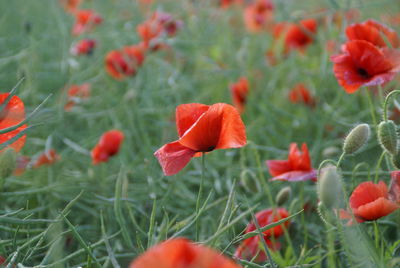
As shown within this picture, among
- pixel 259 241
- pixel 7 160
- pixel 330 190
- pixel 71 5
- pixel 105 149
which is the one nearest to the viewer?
pixel 330 190

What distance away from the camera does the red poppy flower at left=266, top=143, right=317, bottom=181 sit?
→ 2.87 ft

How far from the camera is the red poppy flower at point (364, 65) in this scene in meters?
0.87

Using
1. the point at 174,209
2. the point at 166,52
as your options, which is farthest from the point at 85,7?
the point at 174,209

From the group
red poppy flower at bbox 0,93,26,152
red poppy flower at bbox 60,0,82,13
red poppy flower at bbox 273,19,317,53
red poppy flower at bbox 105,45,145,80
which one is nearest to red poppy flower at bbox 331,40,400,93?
red poppy flower at bbox 0,93,26,152

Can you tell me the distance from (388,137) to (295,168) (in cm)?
21

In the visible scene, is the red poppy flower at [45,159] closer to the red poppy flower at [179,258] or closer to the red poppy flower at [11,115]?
the red poppy flower at [11,115]

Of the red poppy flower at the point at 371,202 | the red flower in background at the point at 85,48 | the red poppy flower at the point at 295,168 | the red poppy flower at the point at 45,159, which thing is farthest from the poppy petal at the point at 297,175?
the red flower in background at the point at 85,48

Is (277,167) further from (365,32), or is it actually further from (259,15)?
(259,15)

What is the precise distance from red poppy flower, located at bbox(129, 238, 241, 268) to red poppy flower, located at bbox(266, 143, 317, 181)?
47 cm

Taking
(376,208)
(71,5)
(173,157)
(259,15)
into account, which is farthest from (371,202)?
(71,5)

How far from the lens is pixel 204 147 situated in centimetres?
74

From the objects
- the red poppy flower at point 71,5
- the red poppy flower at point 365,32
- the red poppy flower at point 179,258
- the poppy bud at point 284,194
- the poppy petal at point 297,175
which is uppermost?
the red poppy flower at point 179,258

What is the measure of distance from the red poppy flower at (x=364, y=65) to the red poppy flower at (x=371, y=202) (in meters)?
0.18

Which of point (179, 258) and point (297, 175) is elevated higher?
point (179, 258)
